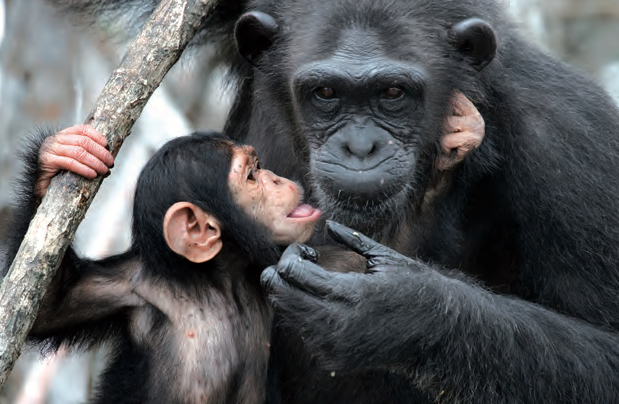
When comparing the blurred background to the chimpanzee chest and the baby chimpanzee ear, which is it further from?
the chimpanzee chest

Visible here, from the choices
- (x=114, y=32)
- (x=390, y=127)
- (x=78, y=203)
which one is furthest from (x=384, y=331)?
(x=114, y=32)

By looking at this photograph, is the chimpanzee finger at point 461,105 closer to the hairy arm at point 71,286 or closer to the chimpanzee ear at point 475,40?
the chimpanzee ear at point 475,40

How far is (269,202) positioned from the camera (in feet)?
24.1

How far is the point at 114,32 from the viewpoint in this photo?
1026 centimetres

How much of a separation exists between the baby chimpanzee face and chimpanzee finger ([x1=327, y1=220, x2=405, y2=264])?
2.06 ft

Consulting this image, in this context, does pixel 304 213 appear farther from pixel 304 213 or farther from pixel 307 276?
pixel 307 276

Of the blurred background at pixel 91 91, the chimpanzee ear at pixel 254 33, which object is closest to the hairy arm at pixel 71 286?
the blurred background at pixel 91 91

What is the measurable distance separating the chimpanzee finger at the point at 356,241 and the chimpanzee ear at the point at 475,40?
5.70 feet

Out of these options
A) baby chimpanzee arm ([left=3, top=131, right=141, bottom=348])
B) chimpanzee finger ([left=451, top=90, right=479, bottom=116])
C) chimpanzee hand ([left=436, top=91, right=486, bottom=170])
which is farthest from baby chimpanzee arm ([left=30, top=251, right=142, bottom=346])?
chimpanzee finger ([left=451, top=90, right=479, bottom=116])

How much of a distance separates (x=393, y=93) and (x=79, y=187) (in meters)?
2.22

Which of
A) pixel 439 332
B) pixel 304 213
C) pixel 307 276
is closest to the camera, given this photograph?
pixel 307 276

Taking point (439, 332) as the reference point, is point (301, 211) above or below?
above

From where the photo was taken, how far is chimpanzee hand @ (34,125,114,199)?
6656 mm

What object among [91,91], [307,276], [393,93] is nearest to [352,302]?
[307,276]
